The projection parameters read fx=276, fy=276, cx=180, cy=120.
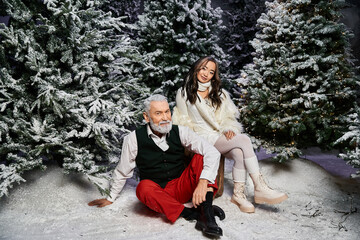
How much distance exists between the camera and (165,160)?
3.06m

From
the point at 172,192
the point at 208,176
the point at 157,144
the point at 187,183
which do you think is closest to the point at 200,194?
the point at 208,176

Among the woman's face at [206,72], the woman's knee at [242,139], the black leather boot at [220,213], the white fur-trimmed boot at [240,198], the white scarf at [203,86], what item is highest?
the woman's face at [206,72]

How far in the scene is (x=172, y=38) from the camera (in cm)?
517

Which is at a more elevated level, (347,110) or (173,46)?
(173,46)

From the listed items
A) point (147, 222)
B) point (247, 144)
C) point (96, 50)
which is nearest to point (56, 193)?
point (147, 222)

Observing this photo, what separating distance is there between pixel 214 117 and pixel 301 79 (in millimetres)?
1423

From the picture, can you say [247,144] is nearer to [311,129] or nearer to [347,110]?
[311,129]

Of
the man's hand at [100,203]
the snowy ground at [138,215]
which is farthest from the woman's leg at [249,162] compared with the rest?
the man's hand at [100,203]

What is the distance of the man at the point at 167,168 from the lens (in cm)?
282

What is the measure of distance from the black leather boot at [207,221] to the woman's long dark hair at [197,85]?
1.34 meters

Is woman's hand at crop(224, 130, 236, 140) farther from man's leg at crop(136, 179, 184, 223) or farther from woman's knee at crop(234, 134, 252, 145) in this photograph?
man's leg at crop(136, 179, 184, 223)

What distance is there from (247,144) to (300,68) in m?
1.50

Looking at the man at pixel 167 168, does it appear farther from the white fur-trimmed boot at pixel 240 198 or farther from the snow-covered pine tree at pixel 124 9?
the snow-covered pine tree at pixel 124 9

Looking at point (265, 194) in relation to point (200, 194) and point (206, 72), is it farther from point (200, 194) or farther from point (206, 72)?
point (206, 72)
